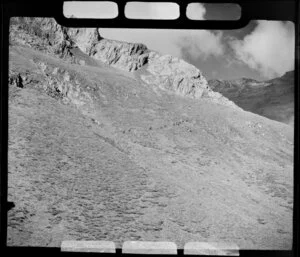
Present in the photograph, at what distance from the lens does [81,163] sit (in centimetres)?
1753

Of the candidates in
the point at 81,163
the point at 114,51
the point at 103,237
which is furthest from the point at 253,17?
the point at 114,51

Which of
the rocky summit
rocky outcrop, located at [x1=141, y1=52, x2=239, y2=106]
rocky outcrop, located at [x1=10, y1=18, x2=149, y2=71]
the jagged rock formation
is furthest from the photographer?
rocky outcrop, located at [x1=141, y1=52, x2=239, y2=106]

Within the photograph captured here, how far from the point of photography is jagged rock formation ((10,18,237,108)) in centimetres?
4378

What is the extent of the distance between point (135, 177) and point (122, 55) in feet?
158

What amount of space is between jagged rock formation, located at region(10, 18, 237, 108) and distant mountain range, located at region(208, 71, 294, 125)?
19418 millimetres

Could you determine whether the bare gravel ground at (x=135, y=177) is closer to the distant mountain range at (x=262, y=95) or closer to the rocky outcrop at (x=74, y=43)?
the rocky outcrop at (x=74, y=43)

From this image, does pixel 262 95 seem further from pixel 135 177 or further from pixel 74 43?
pixel 135 177

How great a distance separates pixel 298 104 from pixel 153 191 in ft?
50.6

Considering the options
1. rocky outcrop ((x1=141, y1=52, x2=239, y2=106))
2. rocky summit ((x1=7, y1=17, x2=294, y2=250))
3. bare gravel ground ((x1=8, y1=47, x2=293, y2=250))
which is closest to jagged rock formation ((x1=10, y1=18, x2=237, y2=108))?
rocky outcrop ((x1=141, y1=52, x2=239, y2=106))

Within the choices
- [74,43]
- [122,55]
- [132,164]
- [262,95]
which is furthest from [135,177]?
[262,95]

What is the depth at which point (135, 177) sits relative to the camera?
17141 millimetres

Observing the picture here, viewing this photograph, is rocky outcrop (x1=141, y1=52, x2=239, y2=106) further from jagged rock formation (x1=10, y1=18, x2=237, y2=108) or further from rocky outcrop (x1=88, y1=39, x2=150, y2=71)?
rocky outcrop (x1=88, y1=39, x2=150, y2=71)

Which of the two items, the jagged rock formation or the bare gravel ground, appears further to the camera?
the jagged rock formation

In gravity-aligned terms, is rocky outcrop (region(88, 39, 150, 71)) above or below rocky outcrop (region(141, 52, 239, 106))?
above
